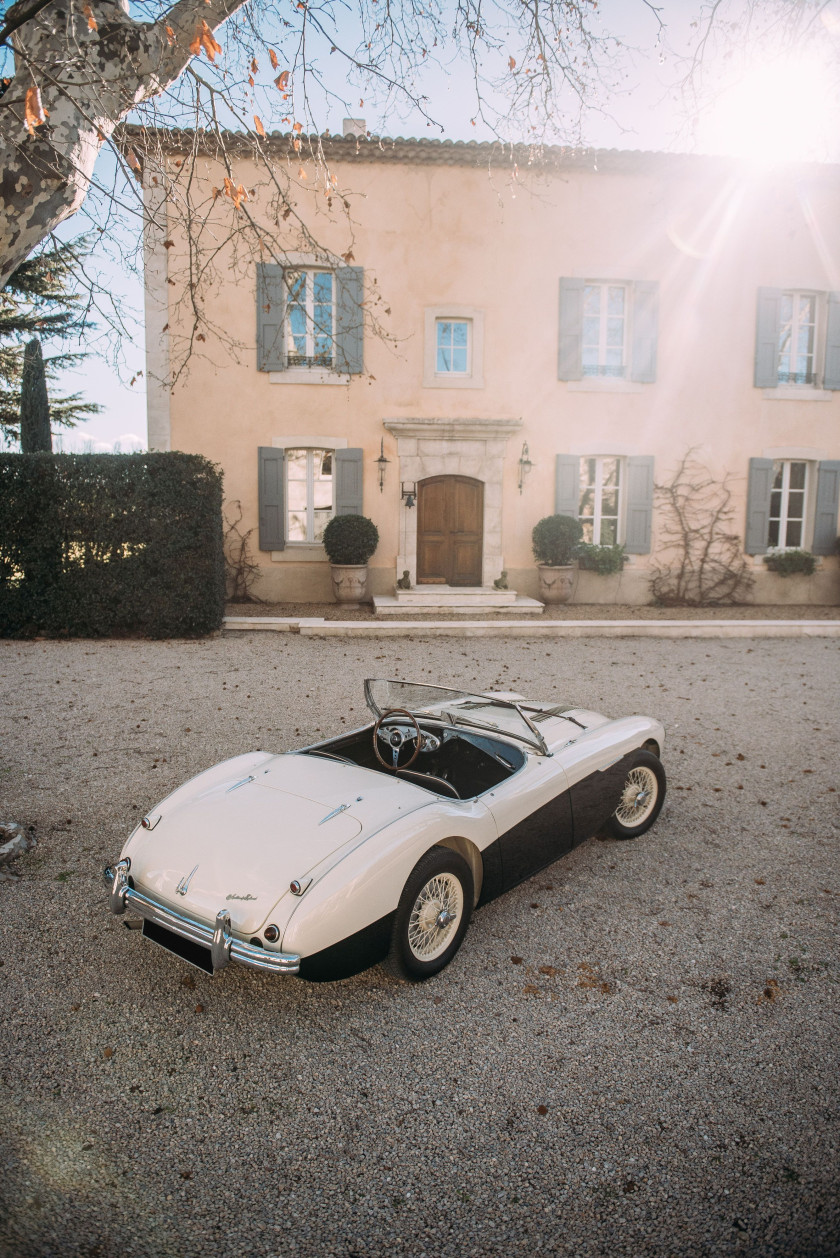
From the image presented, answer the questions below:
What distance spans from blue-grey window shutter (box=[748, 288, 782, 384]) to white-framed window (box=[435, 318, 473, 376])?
16.3ft

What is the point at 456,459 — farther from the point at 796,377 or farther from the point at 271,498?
the point at 796,377

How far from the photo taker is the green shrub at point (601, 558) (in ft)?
41.2

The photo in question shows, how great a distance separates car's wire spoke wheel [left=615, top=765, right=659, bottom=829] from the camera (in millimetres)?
3982

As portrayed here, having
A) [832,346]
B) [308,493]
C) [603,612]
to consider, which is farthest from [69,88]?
[832,346]

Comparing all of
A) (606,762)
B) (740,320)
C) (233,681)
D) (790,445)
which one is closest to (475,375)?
(740,320)

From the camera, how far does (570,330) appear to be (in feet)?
41.2

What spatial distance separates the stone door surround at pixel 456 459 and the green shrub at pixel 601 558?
150 cm

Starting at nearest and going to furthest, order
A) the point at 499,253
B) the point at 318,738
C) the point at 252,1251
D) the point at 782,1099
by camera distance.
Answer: the point at 252,1251 < the point at 782,1099 < the point at 318,738 < the point at 499,253

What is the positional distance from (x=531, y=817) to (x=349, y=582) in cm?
902

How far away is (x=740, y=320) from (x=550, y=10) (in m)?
9.65

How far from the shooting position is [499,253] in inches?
488

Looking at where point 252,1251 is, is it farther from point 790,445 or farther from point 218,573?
point 790,445

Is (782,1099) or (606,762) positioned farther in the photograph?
(606,762)

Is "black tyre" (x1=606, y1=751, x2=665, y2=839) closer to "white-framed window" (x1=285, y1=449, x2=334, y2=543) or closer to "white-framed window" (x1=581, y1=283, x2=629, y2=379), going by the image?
"white-framed window" (x1=285, y1=449, x2=334, y2=543)
